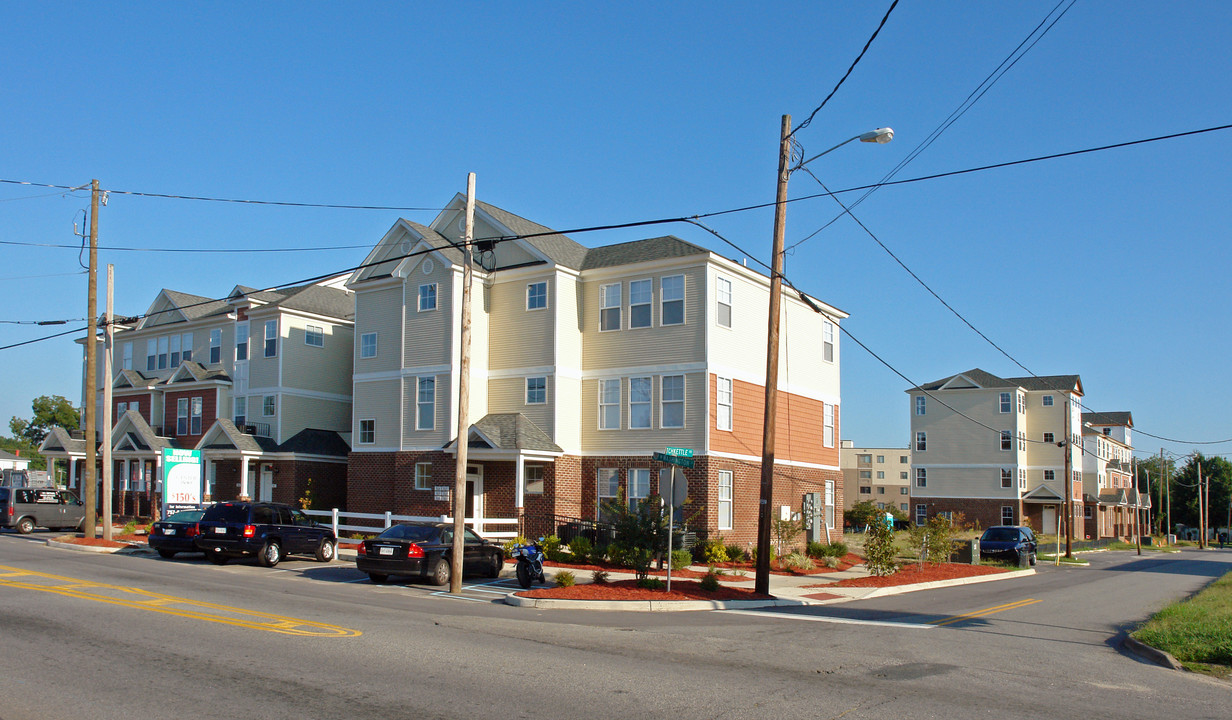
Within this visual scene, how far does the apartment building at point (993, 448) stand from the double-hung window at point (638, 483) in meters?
42.3

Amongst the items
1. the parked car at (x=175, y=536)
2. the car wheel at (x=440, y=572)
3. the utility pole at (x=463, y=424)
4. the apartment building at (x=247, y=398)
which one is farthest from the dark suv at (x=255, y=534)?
the apartment building at (x=247, y=398)

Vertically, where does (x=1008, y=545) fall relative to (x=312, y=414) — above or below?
below

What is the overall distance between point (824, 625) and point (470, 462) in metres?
18.2

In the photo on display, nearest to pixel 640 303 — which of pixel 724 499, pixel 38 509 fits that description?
pixel 724 499

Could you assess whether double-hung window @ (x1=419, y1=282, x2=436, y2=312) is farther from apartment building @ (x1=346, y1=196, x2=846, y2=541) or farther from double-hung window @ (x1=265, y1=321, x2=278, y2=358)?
double-hung window @ (x1=265, y1=321, x2=278, y2=358)

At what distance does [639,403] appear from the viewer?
3034 centimetres

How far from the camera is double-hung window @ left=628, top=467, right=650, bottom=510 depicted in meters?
29.9

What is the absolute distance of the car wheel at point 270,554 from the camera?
24.1 metres

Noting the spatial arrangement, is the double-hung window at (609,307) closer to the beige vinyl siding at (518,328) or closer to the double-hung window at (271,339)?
the beige vinyl siding at (518,328)

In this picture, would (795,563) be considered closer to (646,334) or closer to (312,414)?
(646,334)

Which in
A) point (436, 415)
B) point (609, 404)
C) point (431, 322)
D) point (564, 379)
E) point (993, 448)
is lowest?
point (993, 448)

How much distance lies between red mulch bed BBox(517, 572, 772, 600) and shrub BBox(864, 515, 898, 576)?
20.3 feet

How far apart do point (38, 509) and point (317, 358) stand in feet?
38.2

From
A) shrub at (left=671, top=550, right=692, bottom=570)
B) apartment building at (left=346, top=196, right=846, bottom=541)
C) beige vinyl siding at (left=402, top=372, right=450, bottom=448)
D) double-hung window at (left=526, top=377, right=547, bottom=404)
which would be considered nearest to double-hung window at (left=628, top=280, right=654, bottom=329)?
apartment building at (left=346, top=196, right=846, bottom=541)
